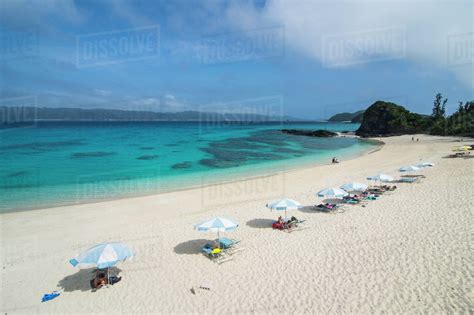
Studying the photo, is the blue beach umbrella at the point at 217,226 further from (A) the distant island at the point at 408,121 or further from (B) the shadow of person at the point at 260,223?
(A) the distant island at the point at 408,121

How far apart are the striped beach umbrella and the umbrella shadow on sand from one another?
3.23 ft

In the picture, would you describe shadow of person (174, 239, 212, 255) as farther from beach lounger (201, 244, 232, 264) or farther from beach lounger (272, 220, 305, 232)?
beach lounger (272, 220, 305, 232)

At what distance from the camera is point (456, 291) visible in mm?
7957

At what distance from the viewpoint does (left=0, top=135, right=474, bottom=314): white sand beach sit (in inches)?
316

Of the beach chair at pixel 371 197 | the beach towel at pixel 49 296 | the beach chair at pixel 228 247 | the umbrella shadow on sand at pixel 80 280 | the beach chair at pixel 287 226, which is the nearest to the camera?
the beach towel at pixel 49 296

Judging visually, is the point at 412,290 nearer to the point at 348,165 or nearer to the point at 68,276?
the point at 68,276

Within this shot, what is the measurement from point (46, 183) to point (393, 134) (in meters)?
81.3

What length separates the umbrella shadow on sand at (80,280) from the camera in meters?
9.26

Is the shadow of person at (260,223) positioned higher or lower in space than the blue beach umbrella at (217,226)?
lower

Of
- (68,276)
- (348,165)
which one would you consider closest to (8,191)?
(68,276)

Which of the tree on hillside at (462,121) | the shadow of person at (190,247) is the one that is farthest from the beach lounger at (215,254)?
the tree on hillside at (462,121)

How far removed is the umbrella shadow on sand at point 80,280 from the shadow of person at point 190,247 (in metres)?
2.41

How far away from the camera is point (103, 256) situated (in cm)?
891

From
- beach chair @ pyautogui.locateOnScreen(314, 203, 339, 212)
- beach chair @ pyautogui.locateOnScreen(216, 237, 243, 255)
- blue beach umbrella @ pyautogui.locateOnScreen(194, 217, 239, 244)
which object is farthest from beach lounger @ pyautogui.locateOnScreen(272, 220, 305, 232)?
blue beach umbrella @ pyautogui.locateOnScreen(194, 217, 239, 244)
